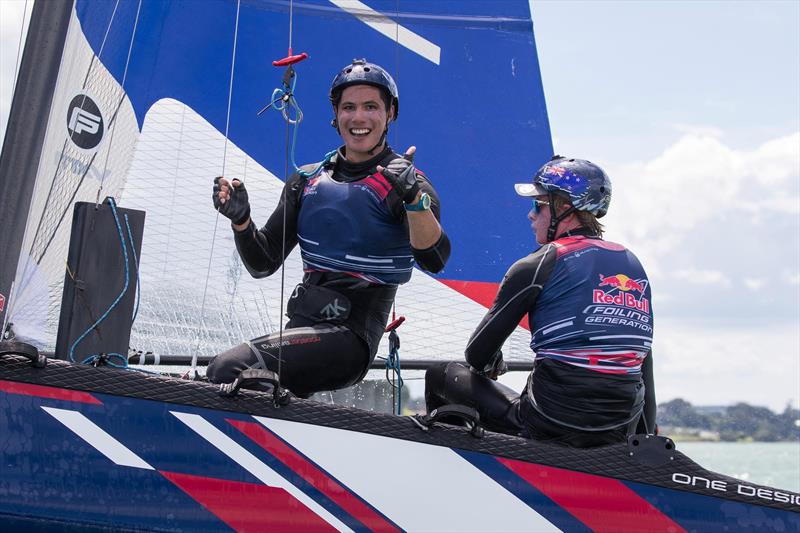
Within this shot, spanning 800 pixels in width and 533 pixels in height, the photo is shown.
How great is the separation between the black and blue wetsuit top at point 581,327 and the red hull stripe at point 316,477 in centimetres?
60

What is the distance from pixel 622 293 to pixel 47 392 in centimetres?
153

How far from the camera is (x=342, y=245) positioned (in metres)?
3.21

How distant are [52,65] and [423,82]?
6.02 ft

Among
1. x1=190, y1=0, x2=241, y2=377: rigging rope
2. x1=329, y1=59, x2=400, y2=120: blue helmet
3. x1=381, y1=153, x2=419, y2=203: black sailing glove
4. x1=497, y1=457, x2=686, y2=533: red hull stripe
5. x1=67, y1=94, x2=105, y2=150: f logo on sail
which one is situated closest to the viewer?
x1=497, y1=457, x2=686, y2=533: red hull stripe

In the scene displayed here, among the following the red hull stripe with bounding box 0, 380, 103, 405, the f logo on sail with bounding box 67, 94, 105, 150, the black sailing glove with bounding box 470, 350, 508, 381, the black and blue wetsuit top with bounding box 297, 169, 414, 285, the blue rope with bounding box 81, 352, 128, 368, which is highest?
the f logo on sail with bounding box 67, 94, 105, 150

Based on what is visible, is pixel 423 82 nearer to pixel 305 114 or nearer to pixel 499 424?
pixel 305 114

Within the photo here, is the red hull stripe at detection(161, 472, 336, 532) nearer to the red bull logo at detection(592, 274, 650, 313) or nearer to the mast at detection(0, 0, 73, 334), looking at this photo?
the red bull logo at detection(592, 274, 650, 313)

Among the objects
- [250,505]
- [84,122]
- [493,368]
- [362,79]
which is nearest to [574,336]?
[493,368]

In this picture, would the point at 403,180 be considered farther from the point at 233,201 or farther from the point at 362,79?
the point at 362,79

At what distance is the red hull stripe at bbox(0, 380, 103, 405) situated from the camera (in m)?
2.46

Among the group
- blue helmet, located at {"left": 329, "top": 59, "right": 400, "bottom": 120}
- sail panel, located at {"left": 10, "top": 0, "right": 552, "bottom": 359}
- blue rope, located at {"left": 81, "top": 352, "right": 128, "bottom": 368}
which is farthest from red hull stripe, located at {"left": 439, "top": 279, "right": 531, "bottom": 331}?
blue rope, located at {"left": 81, "top": 352, "right": 128, "bottom": 368}

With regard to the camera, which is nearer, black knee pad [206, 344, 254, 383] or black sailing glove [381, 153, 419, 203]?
black sailing glove [381, 153, 419, 203]

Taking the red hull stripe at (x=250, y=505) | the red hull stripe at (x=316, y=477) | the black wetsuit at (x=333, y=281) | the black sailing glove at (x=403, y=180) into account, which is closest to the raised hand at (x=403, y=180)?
the black sailing glove at (x=403, y=180)

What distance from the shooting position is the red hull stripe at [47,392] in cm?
246
